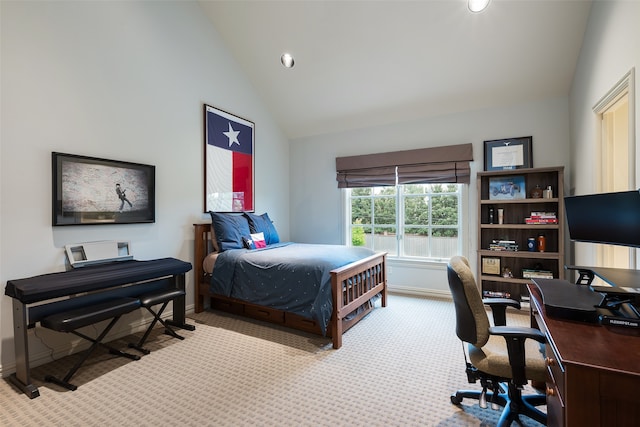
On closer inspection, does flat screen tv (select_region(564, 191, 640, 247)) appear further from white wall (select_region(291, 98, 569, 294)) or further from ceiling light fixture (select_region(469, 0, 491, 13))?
white wall (select_region(291, 98, 569, 294))

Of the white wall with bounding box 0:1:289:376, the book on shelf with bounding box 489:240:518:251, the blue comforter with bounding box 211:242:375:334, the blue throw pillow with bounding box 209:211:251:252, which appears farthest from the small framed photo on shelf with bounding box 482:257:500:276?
the white wall with bounding box 0:1:289:376

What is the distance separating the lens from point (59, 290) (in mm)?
2152

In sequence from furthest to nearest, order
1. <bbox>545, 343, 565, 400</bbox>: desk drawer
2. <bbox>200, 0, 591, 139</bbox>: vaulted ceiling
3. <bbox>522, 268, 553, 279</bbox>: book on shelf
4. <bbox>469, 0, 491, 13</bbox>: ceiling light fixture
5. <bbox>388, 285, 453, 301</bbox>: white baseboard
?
<bbox>388, 285, 453, 301</bbox>: white baseboard
<bbox>522, 268, 553, 279</bbox>: book on shelf
<bbox>200, 0, 591, 139</bbox>: vaulted ceiling
<bbox>469, 0, 491, 13</bbox>: ceiling light fixture
<bbox>545, 343, 565, 400</bbox>: desk drawer

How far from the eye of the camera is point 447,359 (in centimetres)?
250

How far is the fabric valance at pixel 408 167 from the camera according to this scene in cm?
404

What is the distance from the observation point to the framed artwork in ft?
13.0

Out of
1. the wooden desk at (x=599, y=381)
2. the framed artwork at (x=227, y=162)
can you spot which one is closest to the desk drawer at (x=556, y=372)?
the wooden desk at (x=599, y=381)

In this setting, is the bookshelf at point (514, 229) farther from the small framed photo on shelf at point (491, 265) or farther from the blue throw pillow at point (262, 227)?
the blue throw pillow at point (262, 227)

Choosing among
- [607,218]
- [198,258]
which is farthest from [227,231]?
[607,218]

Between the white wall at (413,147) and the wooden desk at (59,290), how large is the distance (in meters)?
2.62

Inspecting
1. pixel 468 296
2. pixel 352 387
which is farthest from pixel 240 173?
pixel 468 296

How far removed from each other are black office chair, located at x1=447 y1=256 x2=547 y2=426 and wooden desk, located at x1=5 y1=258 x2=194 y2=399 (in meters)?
2.49

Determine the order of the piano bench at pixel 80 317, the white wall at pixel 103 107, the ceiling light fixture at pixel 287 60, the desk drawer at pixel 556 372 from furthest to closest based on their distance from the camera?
the ceiling light fixture at pixel 287 60 < the white wall at pixel 103 107 < the piano bench at pixel 80 317 < the desk drawer at pixel 556 372

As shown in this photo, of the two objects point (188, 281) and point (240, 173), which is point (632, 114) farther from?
point (188, 281)
